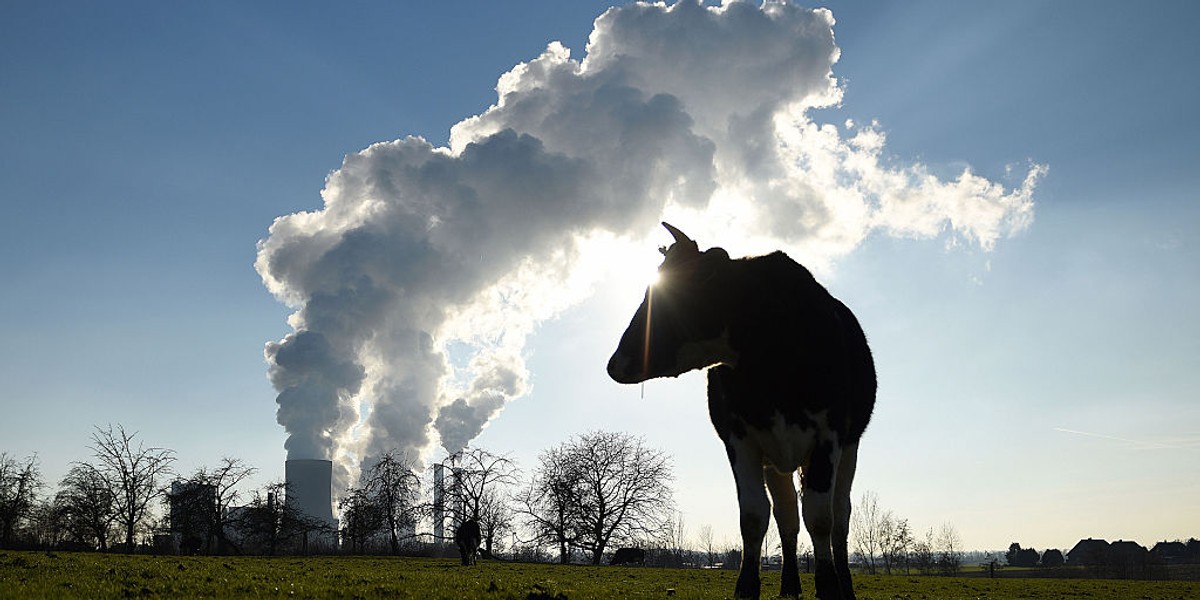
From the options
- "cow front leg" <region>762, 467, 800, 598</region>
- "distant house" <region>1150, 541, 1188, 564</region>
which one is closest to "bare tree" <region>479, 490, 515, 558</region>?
"cow front leg" <region>762, 467, 800, 598</region>

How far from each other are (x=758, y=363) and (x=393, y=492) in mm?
84203

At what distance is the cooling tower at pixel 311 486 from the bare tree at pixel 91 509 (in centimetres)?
2035

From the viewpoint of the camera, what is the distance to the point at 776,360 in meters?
6.32

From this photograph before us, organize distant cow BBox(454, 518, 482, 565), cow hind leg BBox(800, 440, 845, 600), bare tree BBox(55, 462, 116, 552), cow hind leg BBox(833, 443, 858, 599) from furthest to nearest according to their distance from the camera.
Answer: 1. bare tree BBox(55, 462, 116, 552)
2. distant cow BBox(454, 518, 482, 565)
3. cow hind leg BBox(833, 443, 858, 599)
4. cow hind leg BBox(800, 440, 845, 600)

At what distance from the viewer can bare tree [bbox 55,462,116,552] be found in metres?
69.7

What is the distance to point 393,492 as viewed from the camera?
8494 centimetres

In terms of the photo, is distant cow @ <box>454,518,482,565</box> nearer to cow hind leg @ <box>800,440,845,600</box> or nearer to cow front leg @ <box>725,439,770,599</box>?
cow front leg @ <box>725,439,770,599</box>

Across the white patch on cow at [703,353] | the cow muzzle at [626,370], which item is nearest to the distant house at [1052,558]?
the white patch on cow at [703,353]

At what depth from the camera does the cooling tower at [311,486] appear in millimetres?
91375

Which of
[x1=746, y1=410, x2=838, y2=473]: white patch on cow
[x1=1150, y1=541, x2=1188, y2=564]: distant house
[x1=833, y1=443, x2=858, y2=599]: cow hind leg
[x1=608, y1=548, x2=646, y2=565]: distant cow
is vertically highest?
[x1=746, y1=410, x2=838, y2=473]: white patch on cow

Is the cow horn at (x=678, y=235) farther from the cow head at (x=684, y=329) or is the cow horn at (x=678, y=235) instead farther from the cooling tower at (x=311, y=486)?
the cooling tower at (x=311, y=486)

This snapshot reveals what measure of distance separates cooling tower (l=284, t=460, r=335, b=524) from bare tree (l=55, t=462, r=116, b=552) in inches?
801

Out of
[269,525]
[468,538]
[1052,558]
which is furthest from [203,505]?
[1052,558]

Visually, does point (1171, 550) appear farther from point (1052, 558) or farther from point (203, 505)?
point (203, 505)
